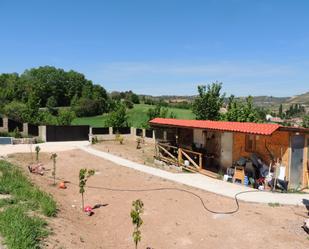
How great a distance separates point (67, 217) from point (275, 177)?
8.60 metres

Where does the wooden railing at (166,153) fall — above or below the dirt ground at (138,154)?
above

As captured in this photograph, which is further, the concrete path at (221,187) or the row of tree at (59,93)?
the row of tree at (59,93)

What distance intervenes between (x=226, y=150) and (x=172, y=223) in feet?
26.8

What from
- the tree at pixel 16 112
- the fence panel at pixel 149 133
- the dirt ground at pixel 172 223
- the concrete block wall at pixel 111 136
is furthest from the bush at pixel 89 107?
the dirt ground at pixel 172 223

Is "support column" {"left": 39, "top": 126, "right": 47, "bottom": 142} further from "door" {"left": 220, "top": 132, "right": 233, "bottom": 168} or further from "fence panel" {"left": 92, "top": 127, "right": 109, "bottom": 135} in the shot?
"door" {"left": 220, "top": 132, "right": 233, "bottom": 168}

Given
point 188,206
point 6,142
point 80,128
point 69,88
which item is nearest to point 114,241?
point 188,206

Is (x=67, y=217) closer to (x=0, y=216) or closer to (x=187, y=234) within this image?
(x=0, y=216)

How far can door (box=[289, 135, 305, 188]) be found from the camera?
14.5m

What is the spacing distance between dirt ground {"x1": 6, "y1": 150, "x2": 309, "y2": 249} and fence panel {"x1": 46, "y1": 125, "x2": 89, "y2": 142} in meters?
19.1

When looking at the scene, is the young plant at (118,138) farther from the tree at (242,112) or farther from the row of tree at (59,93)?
the row of tree at (59,93)

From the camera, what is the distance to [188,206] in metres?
11.6

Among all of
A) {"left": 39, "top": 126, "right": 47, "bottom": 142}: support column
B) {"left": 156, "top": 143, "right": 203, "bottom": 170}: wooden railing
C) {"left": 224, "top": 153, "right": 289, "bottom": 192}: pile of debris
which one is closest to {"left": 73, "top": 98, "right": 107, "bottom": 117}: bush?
{"left": 39, "top": 126, "right": 47, "bottom": 142}: support column

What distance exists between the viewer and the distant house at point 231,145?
47.4 feet

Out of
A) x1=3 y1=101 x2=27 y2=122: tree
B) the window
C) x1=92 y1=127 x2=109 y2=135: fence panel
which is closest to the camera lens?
the window
